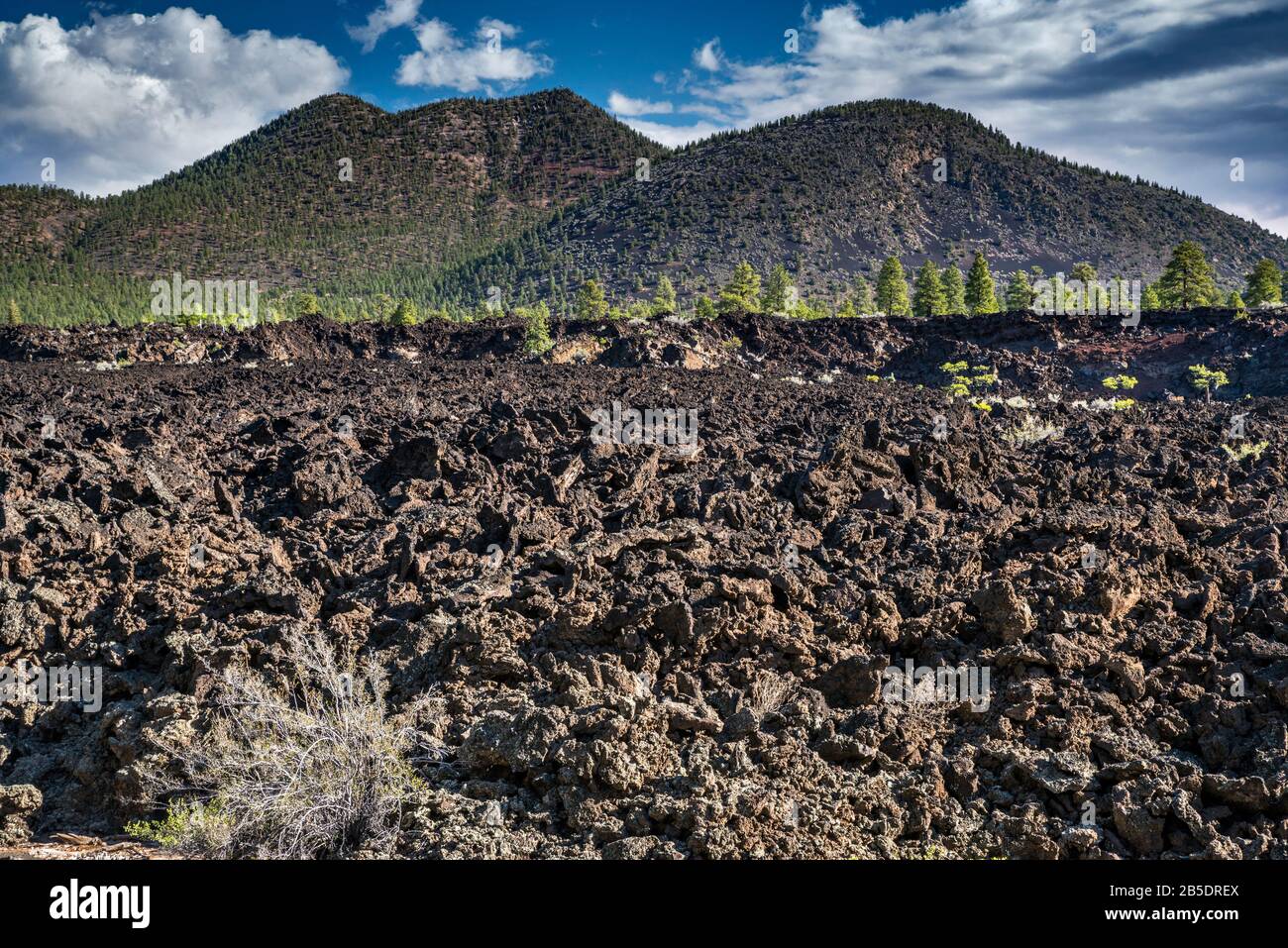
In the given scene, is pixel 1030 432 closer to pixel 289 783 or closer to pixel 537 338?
pixel 289 783

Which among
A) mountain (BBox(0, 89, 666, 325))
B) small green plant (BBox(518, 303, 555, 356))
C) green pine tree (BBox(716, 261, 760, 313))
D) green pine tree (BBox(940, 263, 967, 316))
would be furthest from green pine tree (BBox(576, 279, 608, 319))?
mountain (BBox(0, 89, 666, 325))

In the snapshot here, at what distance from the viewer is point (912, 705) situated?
689 cm

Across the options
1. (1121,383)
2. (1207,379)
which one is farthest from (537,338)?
(1207,379)

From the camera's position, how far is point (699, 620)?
7.53 meters

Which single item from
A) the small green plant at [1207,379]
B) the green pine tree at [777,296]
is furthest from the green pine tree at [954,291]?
the small green plant at [1207,379]

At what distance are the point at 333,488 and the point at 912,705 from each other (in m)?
6.84

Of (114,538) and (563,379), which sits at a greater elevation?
(563,379)

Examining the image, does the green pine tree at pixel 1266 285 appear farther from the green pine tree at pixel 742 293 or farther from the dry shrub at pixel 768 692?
the dry shrub at pixel 768 692

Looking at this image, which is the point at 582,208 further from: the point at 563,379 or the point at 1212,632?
the point at 1212,632

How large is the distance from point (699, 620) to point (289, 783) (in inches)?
120

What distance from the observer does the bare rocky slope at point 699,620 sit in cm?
580

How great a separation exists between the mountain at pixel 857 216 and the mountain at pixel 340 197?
19013 mm

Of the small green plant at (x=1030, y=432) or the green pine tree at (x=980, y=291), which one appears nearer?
the small green plant at (x=1030, y=432)

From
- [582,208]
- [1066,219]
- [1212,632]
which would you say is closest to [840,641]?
[1212,632]
